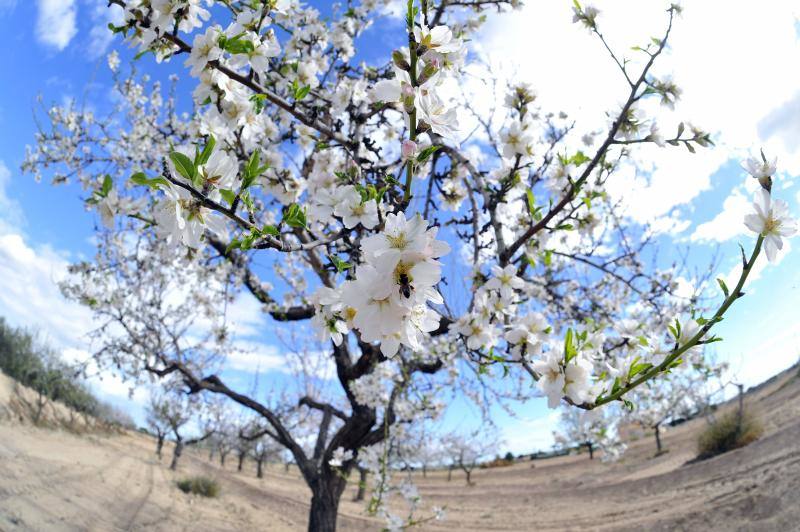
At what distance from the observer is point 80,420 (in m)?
20.8

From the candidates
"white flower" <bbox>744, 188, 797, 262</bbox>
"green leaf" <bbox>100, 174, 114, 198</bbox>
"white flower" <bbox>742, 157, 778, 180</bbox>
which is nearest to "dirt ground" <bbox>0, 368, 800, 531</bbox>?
"green leaf" <bbox>100, 174, 114, 198</bbox>

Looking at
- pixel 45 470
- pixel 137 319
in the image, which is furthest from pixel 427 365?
pixel 45 470

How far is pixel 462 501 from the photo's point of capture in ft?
60.9

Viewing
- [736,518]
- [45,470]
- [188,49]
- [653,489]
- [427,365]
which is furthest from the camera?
[653,489]

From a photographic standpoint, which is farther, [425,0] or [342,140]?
[342,140]

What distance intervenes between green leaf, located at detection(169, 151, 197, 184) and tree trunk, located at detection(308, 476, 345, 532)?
5025 mm

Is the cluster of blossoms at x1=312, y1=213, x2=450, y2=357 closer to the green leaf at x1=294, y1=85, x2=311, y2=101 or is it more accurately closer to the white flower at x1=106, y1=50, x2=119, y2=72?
the green leaf at x1=294, y1=85, x2=311, y2=101

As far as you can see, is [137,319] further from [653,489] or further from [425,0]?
[653,489]

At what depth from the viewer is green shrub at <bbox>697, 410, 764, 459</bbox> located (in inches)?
505

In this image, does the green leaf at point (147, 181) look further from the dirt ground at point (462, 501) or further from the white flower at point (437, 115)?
the dirt ground at point (462, 501)

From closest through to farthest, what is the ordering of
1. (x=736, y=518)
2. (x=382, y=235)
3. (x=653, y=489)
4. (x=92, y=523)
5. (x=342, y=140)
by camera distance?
(x=382, y=235) < (x=342, y=140) < (x=92, y=523) < (x=736, y=518) < (x=653, y=489)

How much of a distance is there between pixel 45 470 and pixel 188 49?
Result: 976 centimetres

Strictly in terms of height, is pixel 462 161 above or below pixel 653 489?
above

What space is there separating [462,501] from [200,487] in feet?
35.7
